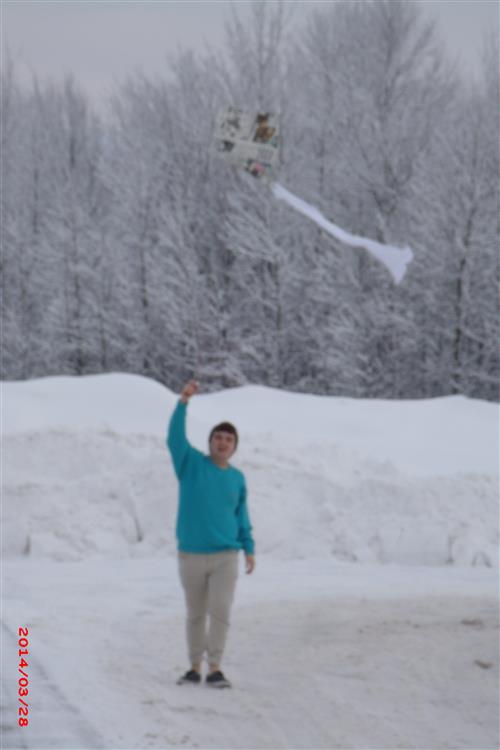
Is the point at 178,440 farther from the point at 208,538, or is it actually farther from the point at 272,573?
the point at 272,573

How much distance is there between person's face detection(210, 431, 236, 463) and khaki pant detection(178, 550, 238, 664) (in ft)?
1.78

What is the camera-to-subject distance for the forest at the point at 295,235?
1108 inches

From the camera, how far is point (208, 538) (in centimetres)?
675

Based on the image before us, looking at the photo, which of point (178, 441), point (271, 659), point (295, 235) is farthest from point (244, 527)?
point (295, 235)

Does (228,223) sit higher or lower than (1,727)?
higher

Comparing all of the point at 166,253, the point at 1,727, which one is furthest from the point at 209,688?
the point at 166,253

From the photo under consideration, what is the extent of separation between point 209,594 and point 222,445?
2.76 ft

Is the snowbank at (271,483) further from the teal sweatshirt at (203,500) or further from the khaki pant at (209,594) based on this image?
the teal sweatshirt at (203,500)

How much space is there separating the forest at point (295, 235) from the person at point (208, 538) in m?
21.2

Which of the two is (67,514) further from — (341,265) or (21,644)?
(341,265)

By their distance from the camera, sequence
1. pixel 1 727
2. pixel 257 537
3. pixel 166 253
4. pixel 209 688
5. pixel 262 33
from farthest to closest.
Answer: pixel 166 253
pixel 262 33
pixel 257 537
pixel 209 688
pixel 1 727

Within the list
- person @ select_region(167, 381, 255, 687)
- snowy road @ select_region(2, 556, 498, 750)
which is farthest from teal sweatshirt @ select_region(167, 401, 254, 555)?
snowy road @ select_region(2, 556, 498, 750)

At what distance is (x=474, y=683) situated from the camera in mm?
7348

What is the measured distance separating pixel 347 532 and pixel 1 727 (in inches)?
280
